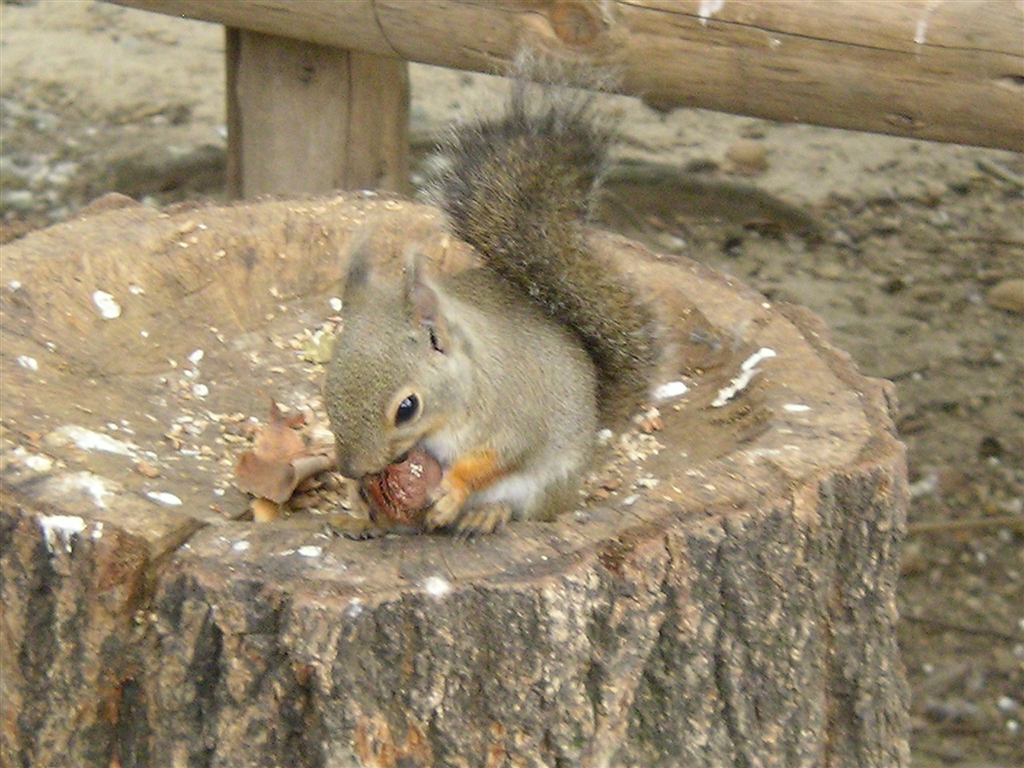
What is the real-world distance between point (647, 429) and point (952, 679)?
110 cm

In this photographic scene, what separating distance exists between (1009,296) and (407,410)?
93.8 inches

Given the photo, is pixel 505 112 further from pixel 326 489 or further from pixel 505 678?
pixel 505 678

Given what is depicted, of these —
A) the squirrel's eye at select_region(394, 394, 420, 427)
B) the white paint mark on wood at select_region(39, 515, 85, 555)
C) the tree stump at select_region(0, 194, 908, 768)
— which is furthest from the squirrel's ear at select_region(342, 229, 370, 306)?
the white paint mark on wood at select_region(39, 515, 85, 555)

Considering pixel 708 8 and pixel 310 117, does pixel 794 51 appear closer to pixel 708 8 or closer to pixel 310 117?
pixel 708 8

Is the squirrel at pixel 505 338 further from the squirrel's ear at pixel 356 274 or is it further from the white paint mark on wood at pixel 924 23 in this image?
the white paint mark on wood at pixel 924 23

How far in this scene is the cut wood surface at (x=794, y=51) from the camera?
2.17 metres

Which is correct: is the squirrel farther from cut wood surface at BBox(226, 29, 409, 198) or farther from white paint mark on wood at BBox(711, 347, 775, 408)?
cut wood surface at BBox(226, 29, 409, 198)

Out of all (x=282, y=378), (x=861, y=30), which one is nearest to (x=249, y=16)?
(x=282, y=378)

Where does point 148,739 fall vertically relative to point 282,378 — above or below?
below

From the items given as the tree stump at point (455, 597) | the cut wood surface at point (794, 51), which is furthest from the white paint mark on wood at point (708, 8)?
the tree stump at point (455, 597)

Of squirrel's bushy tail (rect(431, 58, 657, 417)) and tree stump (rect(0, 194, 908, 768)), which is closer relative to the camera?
tree stump (rect(0, 194, 908, 768))

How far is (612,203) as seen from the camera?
146 inches

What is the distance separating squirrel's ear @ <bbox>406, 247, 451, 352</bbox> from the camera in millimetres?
1549

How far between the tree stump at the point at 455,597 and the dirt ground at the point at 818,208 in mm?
1127
